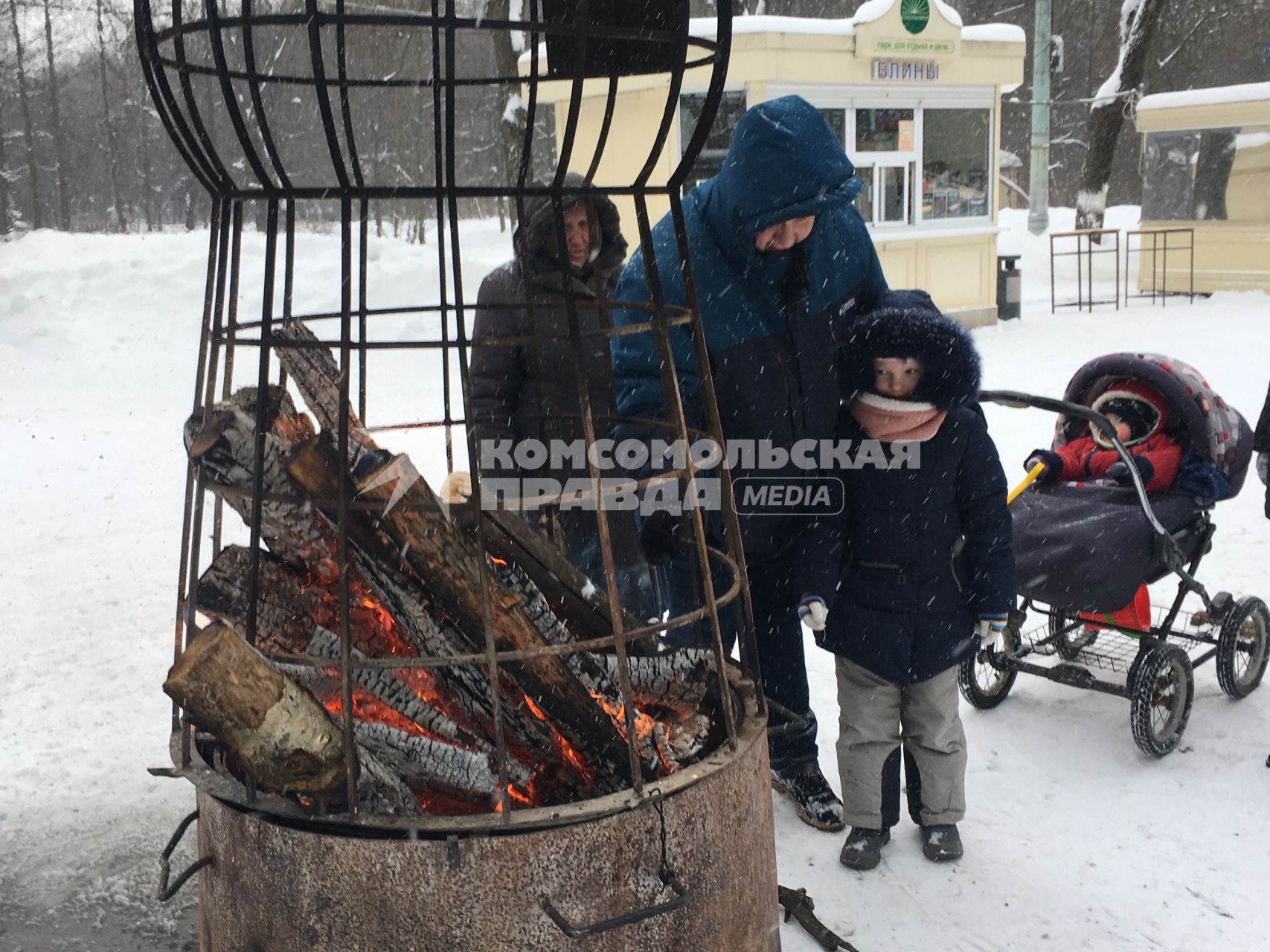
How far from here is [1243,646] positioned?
156 inches

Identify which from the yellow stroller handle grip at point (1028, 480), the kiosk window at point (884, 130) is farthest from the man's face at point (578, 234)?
the kiosk window at point (884, 130)

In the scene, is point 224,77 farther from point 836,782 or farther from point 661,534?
point 836,782

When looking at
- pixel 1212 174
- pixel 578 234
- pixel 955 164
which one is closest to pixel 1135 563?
pixel 578 234

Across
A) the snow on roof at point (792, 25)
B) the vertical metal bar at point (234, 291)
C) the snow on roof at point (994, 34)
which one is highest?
the snow on roof at point (994, 34)

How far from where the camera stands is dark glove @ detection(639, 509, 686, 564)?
280 centimetres

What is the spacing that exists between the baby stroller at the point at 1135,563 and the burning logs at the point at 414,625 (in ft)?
5.56

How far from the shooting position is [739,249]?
114 inches

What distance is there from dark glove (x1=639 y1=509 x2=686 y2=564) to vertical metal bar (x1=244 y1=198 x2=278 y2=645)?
1.12m

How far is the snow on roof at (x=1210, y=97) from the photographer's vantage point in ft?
46.7

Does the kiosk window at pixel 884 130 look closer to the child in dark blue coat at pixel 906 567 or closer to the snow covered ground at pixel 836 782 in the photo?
the snow covered ground at pixel 836 782

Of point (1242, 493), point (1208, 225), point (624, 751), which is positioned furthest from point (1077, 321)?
point (624, 751)

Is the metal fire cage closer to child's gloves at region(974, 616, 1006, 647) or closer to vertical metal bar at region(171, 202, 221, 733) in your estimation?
vertical metal bar at region(171, 202, 221, 733)

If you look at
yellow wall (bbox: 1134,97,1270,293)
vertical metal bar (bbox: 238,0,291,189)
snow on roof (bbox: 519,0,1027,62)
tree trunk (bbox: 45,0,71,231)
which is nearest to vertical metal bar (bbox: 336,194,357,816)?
vertical metal bar (bbox: 238,0,291,189)

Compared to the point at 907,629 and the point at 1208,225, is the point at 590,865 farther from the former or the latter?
the point at 1208,225
